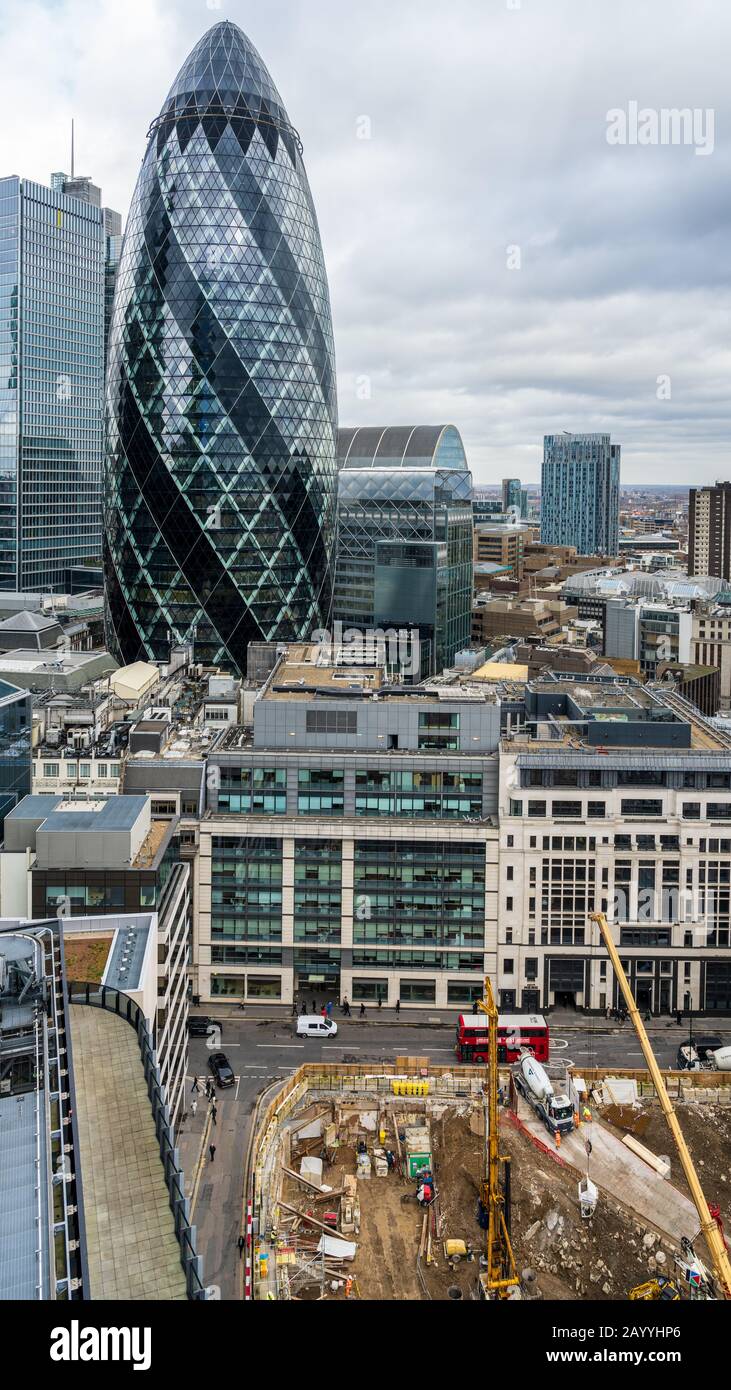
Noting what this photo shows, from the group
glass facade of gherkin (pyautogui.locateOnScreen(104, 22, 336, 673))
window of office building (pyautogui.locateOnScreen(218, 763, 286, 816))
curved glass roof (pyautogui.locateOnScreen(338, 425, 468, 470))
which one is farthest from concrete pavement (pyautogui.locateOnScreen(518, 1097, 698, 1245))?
curved glass roof (pyautogui.locateOnScreen(338, 425, 468, 470))

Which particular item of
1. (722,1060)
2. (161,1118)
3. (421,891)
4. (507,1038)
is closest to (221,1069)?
(507,1038)

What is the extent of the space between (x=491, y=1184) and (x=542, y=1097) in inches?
386

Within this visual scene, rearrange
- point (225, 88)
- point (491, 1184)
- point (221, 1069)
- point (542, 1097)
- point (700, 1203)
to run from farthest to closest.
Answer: point (225, 88) → point (221, 1069) → point (542, 1097) → point (491, 1184) → point (700, 1203)

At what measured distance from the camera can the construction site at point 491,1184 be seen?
4306 cm

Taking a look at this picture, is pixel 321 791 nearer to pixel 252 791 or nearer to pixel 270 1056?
pixel 252 791

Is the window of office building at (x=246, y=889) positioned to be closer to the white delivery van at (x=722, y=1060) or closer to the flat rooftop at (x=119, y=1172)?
the white delivery van at (x=722, y=1060)

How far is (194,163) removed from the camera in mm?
119938

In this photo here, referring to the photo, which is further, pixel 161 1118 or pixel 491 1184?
pixel 491 1184

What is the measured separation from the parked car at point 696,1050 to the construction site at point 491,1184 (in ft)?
7.08

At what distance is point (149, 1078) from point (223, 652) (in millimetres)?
93500

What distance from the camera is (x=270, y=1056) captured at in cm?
6084

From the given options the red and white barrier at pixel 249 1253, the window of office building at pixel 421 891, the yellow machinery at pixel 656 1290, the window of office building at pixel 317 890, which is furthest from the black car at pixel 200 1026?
the yellow machinery at pixel 656 1290

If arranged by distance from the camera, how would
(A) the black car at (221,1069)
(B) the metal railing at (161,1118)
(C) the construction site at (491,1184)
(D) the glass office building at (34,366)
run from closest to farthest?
(B) the metal railing at (161,1118)
(C) the construction site at (491,1184)
(A) the black car at (221,1069)
(D) the glass office building at (34,366)

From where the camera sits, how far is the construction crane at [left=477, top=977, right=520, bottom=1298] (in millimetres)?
42375
